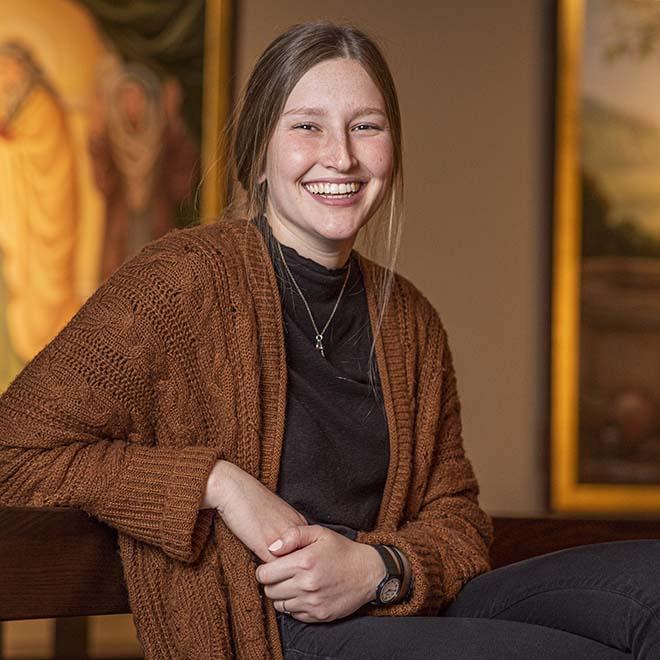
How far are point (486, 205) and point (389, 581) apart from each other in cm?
251

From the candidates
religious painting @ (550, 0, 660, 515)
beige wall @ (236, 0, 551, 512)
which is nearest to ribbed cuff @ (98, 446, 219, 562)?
beige wall @ (236, 0, 551, 512)

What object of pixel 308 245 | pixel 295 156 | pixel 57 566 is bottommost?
pixel 57 566

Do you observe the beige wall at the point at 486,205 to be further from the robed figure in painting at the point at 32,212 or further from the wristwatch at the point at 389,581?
the wristwatch at the point at 389,581

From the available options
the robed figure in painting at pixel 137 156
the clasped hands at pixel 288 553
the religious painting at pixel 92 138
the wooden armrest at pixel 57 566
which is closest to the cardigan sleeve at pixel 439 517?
the clasped hands at pixel 288 553

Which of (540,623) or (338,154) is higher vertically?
(338,154)

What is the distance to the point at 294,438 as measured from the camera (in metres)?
1.89

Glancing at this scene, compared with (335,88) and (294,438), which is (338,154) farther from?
(294,438)

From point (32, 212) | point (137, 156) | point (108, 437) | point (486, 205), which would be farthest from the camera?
point (486, 205)

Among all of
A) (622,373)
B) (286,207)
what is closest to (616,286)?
(622,373)

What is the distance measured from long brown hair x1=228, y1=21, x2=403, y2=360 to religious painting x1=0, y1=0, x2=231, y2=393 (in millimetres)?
1479

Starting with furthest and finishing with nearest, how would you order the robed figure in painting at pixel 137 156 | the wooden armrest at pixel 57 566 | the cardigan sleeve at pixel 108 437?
the robed figure in painting at pixel 137 156 < the cardigan sleeve at pixel 108 437 < the wooden armrest at pixel 57 566

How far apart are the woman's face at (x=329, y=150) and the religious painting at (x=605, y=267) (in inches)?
86.4

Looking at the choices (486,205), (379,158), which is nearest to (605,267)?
(486,205)

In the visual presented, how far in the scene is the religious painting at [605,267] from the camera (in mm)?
4098
